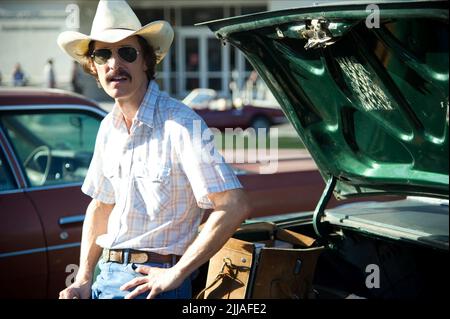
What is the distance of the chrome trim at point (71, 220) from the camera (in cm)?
371

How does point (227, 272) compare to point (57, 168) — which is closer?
point (227, 272)

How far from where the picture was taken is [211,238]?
224cm

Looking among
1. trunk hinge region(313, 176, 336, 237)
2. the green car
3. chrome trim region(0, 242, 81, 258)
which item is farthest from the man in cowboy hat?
chrome trim region(0, 242, 81, 258)

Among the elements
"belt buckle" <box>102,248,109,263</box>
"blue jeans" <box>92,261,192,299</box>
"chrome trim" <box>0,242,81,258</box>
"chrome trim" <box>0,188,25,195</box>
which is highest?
"belt buckle" <box>102,248,109,263</box>

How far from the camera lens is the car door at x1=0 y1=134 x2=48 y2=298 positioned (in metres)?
3.48

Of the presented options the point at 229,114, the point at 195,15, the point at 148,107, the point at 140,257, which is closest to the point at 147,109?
the point at 148,107

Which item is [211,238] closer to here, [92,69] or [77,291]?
[77,291]

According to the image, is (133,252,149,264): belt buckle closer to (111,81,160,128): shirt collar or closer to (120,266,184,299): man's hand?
(120,266,184,299): man's hand

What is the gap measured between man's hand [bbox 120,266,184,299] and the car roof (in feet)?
6.96

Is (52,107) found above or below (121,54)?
below

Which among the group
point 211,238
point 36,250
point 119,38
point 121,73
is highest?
point 119,38

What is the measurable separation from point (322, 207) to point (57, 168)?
1984mm

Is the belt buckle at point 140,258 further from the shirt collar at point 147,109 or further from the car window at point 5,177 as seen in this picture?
the car window at point 5,177

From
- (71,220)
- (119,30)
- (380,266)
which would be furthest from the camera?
(71,220)
